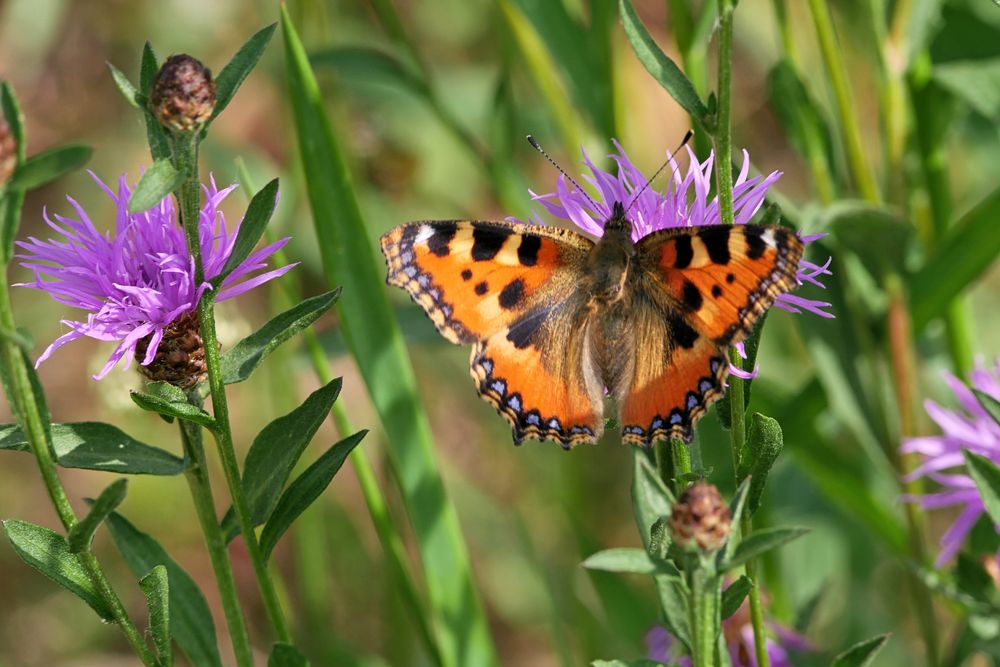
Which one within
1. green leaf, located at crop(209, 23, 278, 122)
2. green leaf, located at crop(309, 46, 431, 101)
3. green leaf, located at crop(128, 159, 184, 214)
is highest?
green leaf, located at crop(309, 46, 431, 101)

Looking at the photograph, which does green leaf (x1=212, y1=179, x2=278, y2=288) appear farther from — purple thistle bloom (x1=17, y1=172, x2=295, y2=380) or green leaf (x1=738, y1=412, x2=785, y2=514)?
green leaf (x1=738, y1=412, x2=785, y2=514)

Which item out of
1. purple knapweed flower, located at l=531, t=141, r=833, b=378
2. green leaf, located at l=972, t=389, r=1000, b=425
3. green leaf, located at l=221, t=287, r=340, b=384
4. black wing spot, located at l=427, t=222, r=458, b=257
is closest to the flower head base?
purple knapweed flower, located at l=531, t=141, r=833, b=378

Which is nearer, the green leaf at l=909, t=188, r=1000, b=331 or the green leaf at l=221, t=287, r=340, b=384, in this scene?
the green leaf at l=221, t=287, r=340, b=384

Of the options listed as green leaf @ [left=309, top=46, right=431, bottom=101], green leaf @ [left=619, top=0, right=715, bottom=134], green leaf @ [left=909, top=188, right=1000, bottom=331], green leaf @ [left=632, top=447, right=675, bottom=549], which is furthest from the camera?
green leaf @ [left=309, top=46, right=431, bottom=101]

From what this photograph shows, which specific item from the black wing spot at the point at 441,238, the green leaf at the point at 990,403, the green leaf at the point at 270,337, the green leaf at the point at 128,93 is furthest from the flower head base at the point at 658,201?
the green leaf at the point at 128,93

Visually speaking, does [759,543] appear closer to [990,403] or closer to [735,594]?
[735,594]

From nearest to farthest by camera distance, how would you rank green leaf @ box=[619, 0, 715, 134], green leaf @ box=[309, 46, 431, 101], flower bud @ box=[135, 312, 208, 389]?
green leaf @ box=[619, 0, 715, 134]
flower bud @ box=[135, 312, 208, 389]
green leaf @ box=[309, 46, 431, 101]

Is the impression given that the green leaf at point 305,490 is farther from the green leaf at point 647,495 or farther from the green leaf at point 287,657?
the green leaf at point 647,495
